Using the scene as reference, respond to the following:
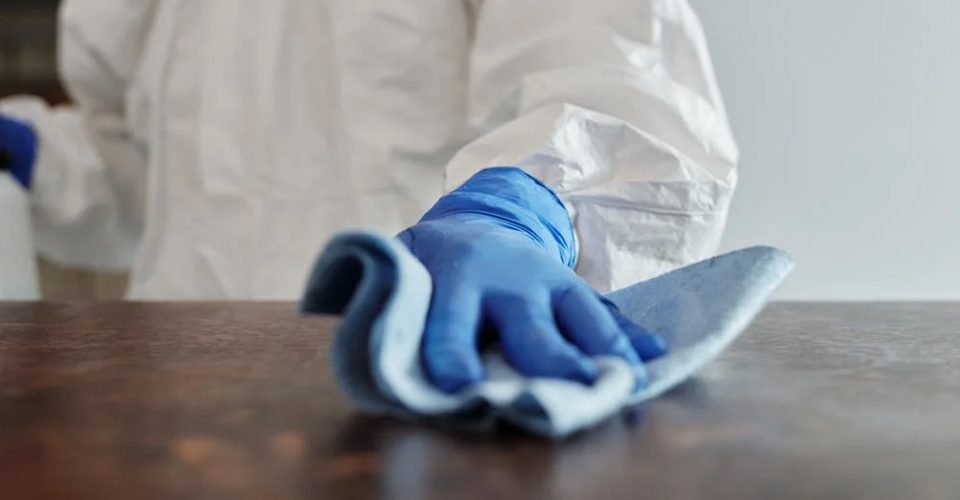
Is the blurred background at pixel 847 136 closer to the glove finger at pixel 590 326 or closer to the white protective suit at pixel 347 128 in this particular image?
the white protective suit at pixel 347 128

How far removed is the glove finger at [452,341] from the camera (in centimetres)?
34

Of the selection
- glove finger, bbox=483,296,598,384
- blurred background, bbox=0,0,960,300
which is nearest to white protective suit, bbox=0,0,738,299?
blurred background, bbox=0,0,960,300

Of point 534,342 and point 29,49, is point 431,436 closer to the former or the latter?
point 534,342

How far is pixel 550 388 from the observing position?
1.07 feet

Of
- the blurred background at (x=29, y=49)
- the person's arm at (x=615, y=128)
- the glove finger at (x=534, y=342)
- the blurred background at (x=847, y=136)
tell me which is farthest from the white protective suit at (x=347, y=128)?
the blurred background at (x=29, y=49)

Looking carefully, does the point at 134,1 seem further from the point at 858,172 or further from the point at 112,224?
the point at 858,172

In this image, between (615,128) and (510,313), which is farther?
(615,128)

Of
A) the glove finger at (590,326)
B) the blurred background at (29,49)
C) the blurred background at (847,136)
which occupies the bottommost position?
the blurred background at (29,49)

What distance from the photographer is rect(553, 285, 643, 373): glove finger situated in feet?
1.22

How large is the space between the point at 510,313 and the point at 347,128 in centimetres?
62

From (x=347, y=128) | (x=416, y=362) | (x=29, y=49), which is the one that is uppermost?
(x=416, y=362)

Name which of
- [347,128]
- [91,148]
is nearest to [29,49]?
[91,148]

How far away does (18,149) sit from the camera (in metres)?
1.20

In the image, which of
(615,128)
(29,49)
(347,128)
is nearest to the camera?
(615,128)
